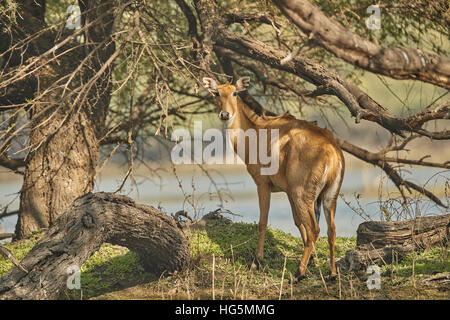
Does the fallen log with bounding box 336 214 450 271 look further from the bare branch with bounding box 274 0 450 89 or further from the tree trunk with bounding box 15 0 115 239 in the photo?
the tree trunk with bounding box 15 0 115 239

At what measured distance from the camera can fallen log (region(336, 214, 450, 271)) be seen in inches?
326

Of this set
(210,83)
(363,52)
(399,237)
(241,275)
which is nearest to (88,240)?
(241,275)

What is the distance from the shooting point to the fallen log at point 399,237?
8.27 metres

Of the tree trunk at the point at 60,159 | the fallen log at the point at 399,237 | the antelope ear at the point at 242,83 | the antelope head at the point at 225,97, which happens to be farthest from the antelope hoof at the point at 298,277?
the tree trunk at the point at 60,159

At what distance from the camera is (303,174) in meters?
8.00

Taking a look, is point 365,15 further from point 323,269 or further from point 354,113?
point 323,269

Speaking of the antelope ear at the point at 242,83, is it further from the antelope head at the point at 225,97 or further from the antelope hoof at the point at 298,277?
the antelope hoof at the point at 298,277

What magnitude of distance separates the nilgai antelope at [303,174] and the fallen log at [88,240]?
5.15ft

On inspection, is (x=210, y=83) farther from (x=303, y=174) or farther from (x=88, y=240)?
(x=88, y=240)

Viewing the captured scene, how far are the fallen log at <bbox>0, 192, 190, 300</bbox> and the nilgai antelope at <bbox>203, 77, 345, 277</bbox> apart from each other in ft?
5.15

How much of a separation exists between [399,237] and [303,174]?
179cm
